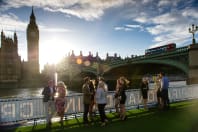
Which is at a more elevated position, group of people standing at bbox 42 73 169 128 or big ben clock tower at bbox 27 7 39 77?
big ben clock tower at bbox 27 7 39 77

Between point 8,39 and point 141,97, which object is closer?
point 141,97

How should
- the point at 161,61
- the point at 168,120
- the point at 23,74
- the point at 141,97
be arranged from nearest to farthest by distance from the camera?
1. the point at 168,120
2. the point at 141,97
3. the point at 161,61
4. the point at 23,74

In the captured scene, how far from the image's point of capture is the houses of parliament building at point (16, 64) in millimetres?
102144

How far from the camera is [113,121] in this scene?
1183 cm

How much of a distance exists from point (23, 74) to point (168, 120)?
129227 millimetres

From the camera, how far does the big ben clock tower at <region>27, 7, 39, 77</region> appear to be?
134 m

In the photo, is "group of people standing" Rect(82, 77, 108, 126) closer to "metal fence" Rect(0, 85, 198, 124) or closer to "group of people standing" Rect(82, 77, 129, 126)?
"group of people standing" Rect(82, 77, 129, 126)

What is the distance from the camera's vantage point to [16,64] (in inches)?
4400

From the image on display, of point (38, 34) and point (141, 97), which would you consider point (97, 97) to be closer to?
point (141, 97)

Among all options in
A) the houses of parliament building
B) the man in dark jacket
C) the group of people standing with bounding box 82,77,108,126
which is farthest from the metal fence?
the houses of parliament building

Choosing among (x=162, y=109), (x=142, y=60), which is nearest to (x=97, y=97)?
(x=162, y=109)

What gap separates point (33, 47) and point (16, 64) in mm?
34054

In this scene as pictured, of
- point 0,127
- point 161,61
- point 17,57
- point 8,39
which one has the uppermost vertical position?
point 8,39

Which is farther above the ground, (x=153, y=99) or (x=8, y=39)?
(x=8, y=39)
